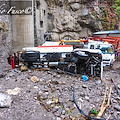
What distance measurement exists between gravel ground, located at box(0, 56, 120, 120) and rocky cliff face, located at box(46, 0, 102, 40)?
16541 millimetres

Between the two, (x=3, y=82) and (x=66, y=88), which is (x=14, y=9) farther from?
(x=66, y=88)

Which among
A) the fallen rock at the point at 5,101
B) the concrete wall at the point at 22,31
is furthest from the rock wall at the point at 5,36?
the fallen rock at the point at 5,101

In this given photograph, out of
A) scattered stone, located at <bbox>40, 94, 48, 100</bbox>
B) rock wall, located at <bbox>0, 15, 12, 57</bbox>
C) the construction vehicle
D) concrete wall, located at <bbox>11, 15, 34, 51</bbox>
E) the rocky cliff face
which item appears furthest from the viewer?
the rocky cliff face

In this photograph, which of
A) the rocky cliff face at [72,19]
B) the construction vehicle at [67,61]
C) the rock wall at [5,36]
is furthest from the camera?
the rocky cliff face at [72,19]

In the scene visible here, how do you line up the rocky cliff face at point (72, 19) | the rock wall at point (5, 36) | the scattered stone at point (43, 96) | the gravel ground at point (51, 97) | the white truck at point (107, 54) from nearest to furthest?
1. the gravel ground at point (51, 97)
2. the scattered stone at point (43, 96)
3. the white truck at point (107, 54)
4. the rock wall at point (5, 36)
5. the rocky cliff face at point (72, 19)

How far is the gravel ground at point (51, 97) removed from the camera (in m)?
3.85

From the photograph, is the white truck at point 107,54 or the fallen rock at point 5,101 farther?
the white truck at point 107,54

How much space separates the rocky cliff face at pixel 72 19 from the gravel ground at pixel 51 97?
16.5 m

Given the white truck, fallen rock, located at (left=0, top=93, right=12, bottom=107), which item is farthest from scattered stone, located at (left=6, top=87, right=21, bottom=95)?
the white truck

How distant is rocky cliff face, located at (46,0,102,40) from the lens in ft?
71.9

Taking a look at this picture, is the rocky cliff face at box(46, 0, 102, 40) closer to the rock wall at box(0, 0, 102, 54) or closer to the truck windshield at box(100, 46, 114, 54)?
the rock wall at box(0, 0, 102, 54)

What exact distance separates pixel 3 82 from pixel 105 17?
77.8 feet

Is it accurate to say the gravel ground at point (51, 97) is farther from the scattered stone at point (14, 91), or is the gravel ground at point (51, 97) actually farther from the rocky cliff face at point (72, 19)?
the rocky cliff face at point (72, 19)

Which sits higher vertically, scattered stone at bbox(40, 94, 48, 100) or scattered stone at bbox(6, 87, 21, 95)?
scattered stone at bbox(6, 87, 21, 95)
